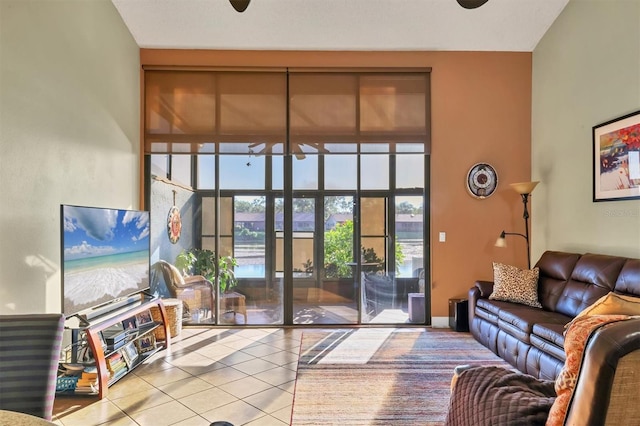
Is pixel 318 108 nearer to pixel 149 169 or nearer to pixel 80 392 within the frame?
pixel 149 169

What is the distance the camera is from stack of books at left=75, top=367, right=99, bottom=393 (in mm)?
2785

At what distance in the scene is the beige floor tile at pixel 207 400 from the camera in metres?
2.66

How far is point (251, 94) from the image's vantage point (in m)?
4.54

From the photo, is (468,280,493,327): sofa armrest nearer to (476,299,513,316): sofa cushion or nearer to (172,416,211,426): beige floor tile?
(476,299,513,316): sofa cushion

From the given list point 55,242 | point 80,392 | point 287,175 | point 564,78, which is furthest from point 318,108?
point 80,392

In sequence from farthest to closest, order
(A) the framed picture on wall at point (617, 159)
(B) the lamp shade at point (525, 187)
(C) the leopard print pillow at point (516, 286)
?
1. (B) the lamp shade at point (525, 187)
2. (C) the leopard print pillow at point (516, 286)
3. (A) the framed picture on wall at point (617, 159)

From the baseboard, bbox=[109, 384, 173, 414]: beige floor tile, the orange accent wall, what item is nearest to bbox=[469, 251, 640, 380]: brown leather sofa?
the baseboard

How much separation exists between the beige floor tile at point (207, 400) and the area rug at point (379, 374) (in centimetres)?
53

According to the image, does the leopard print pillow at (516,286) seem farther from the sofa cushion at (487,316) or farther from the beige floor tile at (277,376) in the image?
the beige floor tile at (277,376)

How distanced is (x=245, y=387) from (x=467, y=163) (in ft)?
11.6

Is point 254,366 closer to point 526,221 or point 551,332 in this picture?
point 551,332

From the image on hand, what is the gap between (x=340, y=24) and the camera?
4199 mm

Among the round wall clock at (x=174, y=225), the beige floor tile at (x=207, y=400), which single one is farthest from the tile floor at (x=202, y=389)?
the round wall clock at (x=174, y=225)

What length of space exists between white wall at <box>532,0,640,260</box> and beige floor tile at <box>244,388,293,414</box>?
10.3 ft
